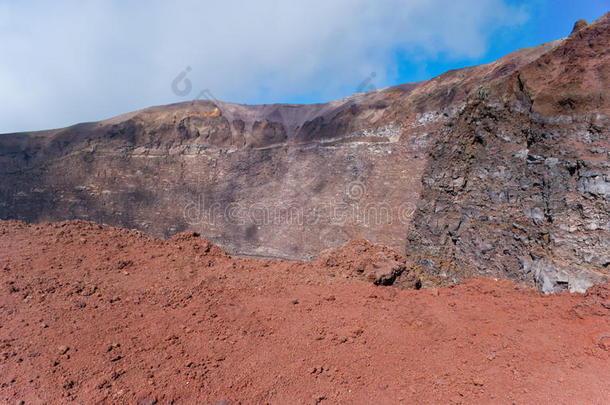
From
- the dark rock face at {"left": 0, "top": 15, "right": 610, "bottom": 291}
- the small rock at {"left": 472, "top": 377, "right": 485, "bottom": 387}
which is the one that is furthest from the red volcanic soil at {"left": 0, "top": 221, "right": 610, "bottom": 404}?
the dark rock face at {"left": 0, "top": 15, "right": 610, "bottom": 291}

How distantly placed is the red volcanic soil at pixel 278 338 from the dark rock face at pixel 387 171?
1.14 m

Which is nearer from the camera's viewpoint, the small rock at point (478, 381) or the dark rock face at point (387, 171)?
the small rock at point (478, 381)

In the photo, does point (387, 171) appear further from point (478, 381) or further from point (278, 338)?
point (478, 381)

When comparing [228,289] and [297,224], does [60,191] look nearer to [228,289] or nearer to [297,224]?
[297,224]

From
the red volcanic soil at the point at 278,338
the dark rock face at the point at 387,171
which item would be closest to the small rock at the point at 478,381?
the red volcanic soil at the point at 278,338

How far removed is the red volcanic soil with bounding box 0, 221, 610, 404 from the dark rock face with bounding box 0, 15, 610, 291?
3.73 ft

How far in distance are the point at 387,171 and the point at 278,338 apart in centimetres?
2212

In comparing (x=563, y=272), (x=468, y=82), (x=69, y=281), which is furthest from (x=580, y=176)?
(x=468, y=82)

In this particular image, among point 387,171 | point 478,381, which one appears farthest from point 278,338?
point 387,171

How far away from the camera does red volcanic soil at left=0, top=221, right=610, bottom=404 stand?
2.61 meters

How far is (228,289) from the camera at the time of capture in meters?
4.36

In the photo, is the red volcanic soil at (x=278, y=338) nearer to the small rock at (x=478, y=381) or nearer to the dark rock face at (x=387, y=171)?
the small rock at (x=478, y=381)

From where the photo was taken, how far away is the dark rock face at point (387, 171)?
4.75 metres

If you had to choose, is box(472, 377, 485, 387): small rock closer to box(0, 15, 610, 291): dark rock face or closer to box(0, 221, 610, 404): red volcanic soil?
box(0, 221, 610, 404): red volcanic soil
